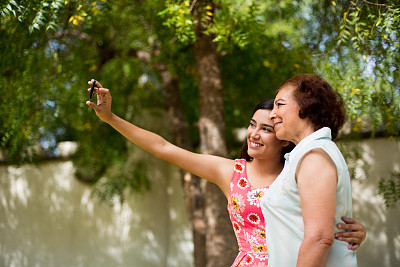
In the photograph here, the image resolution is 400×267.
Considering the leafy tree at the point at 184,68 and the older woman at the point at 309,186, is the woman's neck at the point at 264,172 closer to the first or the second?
the older woman at the point at 309,186

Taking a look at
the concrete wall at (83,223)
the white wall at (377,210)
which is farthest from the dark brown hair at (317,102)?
the concrete wall at (83,223)

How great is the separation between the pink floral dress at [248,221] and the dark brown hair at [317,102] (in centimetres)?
62

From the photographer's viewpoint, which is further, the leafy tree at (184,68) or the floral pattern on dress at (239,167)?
the leafy tree at (184,68)

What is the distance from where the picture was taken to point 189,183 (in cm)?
455

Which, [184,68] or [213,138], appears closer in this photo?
[213,138]

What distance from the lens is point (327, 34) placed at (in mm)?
4043

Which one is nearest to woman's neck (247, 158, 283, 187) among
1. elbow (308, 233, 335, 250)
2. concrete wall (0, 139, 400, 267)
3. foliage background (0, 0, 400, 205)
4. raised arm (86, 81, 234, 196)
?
raised arm (86, 81, 234, 196)

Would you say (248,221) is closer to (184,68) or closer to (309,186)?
(309,186)

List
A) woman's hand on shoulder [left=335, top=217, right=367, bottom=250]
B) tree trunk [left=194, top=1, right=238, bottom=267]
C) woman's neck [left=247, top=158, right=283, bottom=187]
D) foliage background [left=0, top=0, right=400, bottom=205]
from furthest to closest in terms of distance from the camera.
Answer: tree trunk [left=194, top=1, right=238, bottom=267], foliage background [left=0, top=0, right=400, bottom=205], woman's neck [left=247, top=158, right=283, bottom=187], woman's hand on shoulder [left=335, top=217, right=367, bottom=250]

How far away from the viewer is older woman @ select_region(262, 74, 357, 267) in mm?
1165

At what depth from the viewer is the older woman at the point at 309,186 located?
1165 millimetres

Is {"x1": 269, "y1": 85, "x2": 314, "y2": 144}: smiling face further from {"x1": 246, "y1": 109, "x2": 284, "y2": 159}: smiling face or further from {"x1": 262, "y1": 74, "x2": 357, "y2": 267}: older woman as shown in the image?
{"x1": 246, "y1": 109, "x2": 284, "y2": 159}: smiling face

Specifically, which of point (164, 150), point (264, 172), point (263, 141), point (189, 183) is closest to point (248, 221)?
point (264, 172)

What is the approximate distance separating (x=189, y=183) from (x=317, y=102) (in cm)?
325
